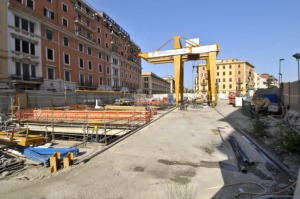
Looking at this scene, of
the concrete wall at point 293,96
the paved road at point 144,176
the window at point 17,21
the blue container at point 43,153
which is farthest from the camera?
the window at point 17,21

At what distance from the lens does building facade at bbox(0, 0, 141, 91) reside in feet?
94.6

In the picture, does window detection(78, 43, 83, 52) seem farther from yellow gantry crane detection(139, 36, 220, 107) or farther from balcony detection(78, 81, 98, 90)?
yellow gantry crane detection(139, 36, 220, 107)

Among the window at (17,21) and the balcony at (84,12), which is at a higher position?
the balcony at (84,12)

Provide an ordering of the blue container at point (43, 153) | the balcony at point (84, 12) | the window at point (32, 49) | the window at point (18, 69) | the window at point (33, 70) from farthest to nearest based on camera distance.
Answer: the balcony at point (84, 12) → the window at point (32, 49) → the window at point (33, 70) → the window at point (18, 69) → the blue container at point (43, 153)

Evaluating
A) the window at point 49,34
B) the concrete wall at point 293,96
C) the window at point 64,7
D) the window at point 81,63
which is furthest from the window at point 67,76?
the concrete wall at point 293,96

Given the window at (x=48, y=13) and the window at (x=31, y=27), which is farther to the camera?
the window at (x=48, y=13)

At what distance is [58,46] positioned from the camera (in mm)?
36875

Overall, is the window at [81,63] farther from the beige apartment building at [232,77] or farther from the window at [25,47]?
the beige apartment building at [232,77]

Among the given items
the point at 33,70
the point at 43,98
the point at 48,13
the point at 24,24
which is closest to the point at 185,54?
the point at 43,98

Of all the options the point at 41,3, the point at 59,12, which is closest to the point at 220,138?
the point at 41,3

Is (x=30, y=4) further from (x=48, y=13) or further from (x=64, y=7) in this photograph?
(x=64, y=7)

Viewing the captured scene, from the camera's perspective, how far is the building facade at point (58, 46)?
2883 centimetres

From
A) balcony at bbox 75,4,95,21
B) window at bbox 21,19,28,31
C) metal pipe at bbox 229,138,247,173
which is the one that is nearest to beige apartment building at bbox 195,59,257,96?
balcony at bbox 75,4,95,21

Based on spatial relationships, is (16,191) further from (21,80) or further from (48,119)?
(21,80)
